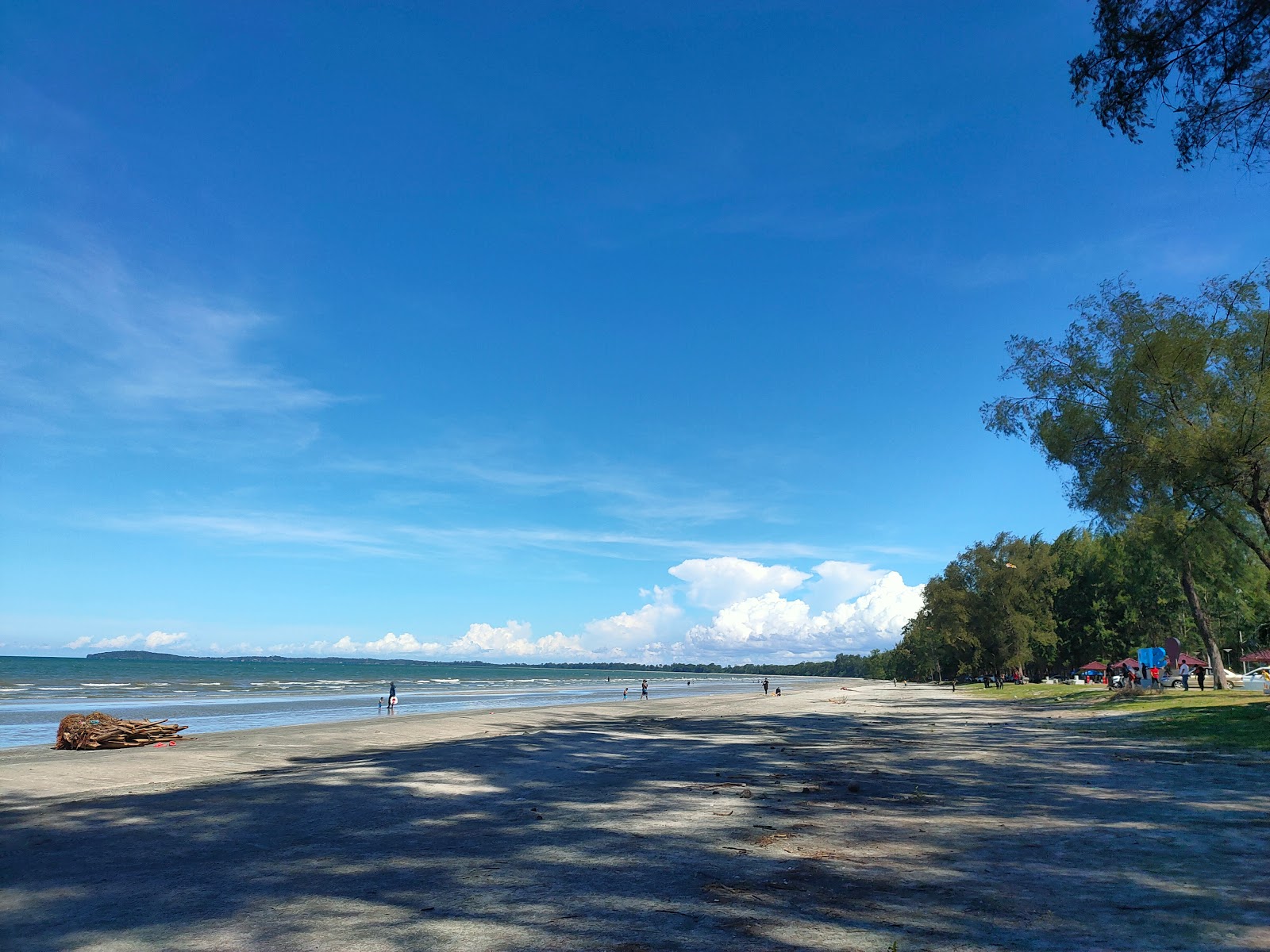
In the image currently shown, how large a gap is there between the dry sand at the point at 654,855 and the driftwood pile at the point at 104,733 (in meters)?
7.35

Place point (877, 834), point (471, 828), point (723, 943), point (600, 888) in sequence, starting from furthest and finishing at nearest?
1. point (471, 828)
2. point (877, 834)
3. point (600, 888)
4. point (723, 943)

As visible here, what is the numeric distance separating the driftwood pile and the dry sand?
7.35m

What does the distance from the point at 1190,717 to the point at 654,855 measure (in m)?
26.4

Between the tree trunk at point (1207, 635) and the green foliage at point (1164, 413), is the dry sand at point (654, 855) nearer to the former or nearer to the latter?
the green foliage at point (1164, 413)

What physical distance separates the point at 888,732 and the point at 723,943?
903 inches

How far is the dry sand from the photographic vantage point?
5.93 m

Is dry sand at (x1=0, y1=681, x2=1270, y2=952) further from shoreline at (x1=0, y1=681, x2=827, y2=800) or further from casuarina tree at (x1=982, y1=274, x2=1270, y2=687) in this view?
casuarina tree at (x1=982, y1=274, x2=1270, y2=687)

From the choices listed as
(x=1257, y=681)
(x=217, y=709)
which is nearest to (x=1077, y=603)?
(x=1257, y=681)

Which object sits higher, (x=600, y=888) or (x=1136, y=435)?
(x=1136, y=435)

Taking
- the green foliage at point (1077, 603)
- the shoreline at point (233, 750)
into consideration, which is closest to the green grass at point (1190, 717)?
the green foliage at point (1077, 603)

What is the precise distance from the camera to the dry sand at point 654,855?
5.93 metres

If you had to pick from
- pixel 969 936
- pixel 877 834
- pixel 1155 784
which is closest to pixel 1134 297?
pixel 1155 784

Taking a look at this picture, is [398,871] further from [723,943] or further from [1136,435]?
[1136,435]

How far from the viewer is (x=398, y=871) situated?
313 inches
